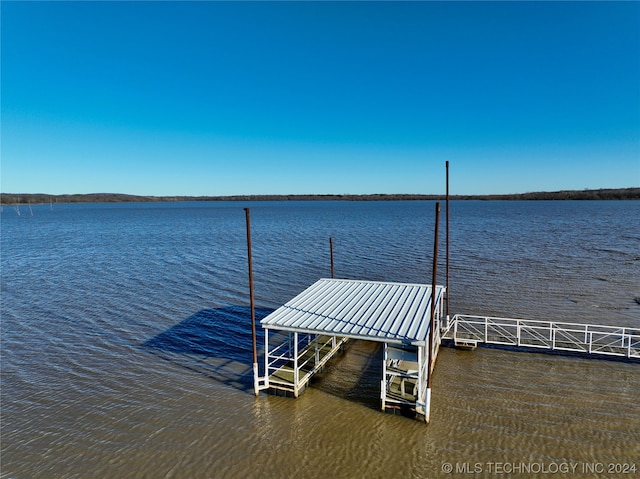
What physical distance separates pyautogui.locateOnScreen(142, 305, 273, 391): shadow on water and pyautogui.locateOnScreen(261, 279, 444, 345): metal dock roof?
3.34 metres

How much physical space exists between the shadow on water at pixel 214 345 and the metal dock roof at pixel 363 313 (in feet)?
11.0

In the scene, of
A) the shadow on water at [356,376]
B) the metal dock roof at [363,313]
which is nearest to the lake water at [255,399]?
the shadow on water at [356,376]

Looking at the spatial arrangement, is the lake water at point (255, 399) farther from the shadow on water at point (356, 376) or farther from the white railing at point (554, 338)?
the white railing at point (554, 338)

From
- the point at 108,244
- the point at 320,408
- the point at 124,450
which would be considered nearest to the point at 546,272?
the point at 320,408

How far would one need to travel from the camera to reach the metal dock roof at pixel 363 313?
37.7 feet

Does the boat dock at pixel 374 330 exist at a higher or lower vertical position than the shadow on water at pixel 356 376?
higher

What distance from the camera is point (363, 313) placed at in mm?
13117

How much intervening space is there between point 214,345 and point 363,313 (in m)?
7.95

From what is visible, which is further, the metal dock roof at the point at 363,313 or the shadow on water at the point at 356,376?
the shadow on water at the point at 356,376

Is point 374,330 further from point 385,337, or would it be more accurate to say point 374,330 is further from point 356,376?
point 356,376

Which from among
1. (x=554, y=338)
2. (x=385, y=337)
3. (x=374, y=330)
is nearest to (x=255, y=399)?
(x=374, y=330)

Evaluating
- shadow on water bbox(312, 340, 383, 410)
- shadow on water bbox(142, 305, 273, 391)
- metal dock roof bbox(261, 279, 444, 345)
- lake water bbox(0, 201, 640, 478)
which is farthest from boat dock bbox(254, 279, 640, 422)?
shadow on water bbox(142, 305, 273, 391)

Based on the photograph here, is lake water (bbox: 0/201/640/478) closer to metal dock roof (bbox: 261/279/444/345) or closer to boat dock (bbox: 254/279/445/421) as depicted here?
boat dock (bbox: 254/279/445/421)

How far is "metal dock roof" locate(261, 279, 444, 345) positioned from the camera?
11492 mm
